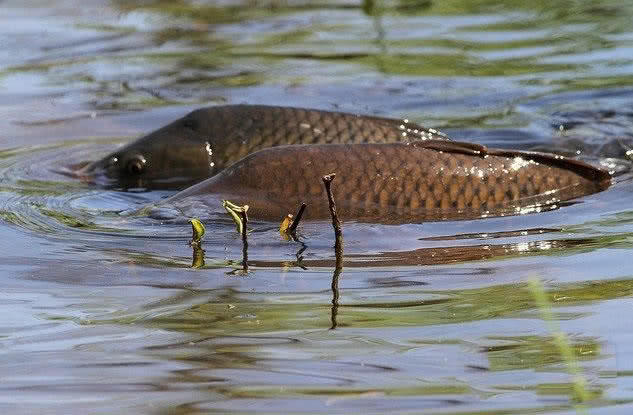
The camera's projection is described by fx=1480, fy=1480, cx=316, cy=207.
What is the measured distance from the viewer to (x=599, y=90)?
24.8 feet

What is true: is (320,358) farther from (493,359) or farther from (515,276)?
(515,276)

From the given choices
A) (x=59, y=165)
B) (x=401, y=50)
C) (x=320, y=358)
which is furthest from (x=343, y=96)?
(x=320, y=358)

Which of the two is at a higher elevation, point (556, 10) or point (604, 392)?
point (556, 10)

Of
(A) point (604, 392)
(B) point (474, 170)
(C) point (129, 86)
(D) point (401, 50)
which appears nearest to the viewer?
(A) point (604, 392)

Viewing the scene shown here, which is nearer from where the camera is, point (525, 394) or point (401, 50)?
point (525, 394)

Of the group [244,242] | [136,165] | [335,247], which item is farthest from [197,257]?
[136,165]

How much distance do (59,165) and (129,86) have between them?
1.87 meters

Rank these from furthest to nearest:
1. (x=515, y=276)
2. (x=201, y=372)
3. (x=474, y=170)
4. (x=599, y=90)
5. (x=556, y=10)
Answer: (x=556, y=10) → (x=599, y=90) → (x=474, y=170) → (x=515, y=276) → (x=201, y=372)

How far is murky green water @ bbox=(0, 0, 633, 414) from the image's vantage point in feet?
9.72

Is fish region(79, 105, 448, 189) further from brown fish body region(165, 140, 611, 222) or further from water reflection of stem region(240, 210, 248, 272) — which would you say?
water reflection of stem region(240, 210, 248, 272)

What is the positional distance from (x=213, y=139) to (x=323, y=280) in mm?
2690

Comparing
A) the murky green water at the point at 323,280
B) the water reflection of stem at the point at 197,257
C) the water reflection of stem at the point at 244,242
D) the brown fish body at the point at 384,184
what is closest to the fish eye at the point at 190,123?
the murky green water at the point at 323,280

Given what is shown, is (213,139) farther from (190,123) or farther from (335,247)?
(335,247)

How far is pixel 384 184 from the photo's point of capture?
4918 mm
